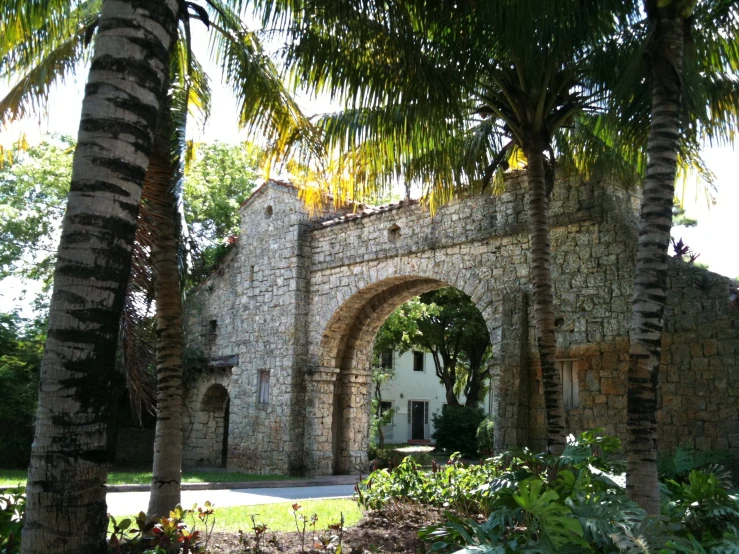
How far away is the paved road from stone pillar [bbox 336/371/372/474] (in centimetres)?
213

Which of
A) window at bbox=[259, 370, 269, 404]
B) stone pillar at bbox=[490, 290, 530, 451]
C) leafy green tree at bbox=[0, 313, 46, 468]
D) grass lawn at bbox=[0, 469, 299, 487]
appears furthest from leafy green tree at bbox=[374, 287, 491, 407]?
stone pillar at bbox=[490, 290, 530, 451]

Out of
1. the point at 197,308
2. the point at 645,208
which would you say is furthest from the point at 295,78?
the point at 197,308

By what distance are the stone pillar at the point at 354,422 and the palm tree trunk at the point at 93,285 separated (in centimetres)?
1315

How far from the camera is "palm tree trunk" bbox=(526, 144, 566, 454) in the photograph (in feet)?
25.3

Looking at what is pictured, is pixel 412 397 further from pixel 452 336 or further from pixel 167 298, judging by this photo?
pixel 167 298

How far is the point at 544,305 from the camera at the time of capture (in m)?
8.10

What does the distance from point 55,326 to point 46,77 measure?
5.34 m

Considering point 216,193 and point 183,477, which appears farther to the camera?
point 216,193

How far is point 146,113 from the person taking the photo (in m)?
3.47

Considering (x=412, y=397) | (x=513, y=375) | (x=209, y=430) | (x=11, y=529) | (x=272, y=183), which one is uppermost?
(x=272, y=183)

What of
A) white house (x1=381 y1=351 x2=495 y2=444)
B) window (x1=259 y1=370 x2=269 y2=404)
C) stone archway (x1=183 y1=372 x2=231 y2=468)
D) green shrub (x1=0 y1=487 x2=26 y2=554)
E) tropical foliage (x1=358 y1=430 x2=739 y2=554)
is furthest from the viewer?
white house (x1=381 y1=351 x2=495 y2=444)

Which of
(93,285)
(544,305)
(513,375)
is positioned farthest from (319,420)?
(93,285)

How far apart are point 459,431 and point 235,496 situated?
509 inches

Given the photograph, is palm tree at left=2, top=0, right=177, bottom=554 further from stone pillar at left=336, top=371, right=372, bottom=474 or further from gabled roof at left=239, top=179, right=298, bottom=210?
stone pillar at left=336, top=371, right=372, bottom=474
